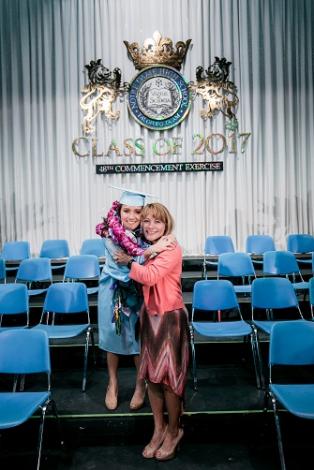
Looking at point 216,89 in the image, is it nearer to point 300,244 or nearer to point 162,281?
point 300,244

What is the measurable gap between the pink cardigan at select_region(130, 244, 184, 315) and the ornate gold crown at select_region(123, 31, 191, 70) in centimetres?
546

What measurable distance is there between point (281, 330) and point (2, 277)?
3706mm

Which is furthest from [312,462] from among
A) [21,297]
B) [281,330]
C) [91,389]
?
[21,297]

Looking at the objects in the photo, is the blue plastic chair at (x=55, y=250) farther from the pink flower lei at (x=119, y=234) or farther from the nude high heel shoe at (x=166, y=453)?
the nude high heel shoe at (x=166, y=453)

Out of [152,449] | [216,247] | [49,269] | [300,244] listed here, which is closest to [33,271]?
[49,269]

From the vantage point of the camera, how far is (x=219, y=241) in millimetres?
6133

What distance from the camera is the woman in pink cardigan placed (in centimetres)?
228

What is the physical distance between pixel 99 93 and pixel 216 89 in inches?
80.4

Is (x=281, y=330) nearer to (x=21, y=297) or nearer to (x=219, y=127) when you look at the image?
(x=21, y=297)

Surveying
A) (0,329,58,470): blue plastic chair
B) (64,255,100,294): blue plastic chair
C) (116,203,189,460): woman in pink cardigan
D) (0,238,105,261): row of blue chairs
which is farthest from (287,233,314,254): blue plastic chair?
(0,329,58,470): blue plastic chair

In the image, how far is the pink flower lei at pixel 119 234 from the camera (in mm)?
2318

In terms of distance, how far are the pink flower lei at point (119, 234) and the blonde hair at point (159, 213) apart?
15cm

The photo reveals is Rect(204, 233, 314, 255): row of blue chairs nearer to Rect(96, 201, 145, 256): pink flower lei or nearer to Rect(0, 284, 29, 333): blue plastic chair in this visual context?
Rect(0, 284, 29, 333): blue plastic chair

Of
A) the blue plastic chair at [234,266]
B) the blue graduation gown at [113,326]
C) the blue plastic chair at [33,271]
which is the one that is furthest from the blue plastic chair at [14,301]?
the blue plastic chair at [234,266]
